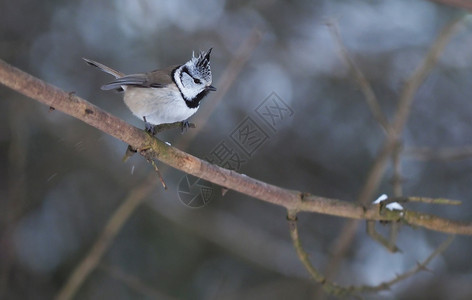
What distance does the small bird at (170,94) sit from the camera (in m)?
2.78

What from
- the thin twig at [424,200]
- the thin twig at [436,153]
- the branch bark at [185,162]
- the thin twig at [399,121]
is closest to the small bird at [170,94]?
the branch bark at [185,162]

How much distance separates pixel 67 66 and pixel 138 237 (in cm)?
139

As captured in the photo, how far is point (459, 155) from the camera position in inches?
142

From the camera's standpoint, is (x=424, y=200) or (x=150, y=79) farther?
(x=150, y=79)

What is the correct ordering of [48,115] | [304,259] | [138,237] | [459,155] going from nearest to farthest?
[304,259], [459,155], [48,115], [138,237]

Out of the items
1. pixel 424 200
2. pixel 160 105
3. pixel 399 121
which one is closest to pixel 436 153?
pixel 399 121

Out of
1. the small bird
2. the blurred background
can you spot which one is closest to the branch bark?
the small bird

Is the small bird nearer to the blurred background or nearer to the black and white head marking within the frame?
the black and white head marking

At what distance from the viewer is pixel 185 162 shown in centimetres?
237

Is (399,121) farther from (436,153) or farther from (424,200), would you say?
(424,200)

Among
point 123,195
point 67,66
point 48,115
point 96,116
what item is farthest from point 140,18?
point 96,116

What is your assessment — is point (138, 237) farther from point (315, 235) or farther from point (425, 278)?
point (425, 278)

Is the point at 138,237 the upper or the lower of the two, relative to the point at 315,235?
Result: lower

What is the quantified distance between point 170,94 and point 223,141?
1.01 meters
